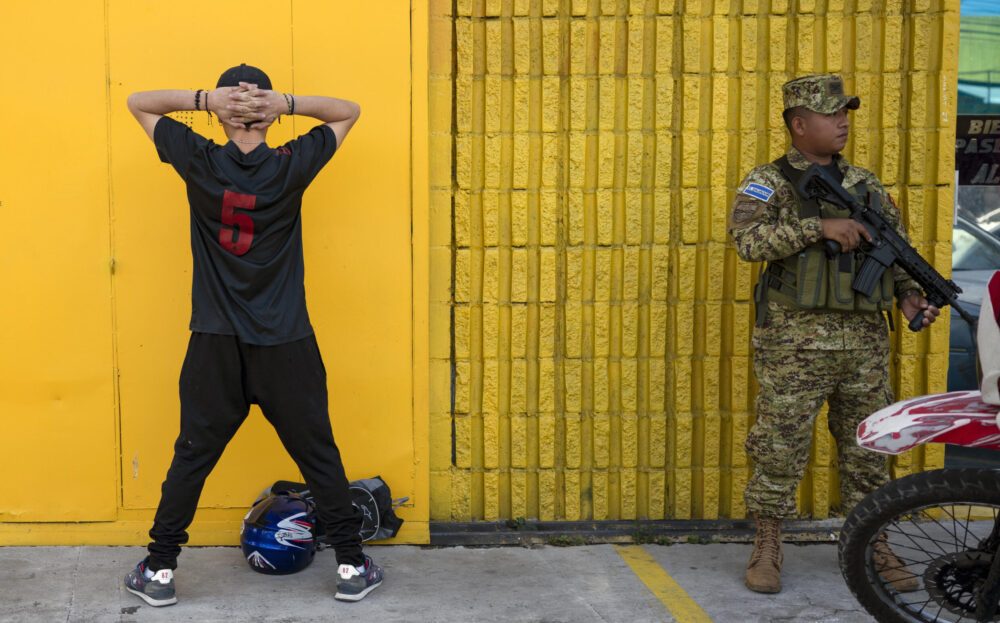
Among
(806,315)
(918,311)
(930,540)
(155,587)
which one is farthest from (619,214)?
(155,587)

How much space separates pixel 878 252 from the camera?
4066 mm

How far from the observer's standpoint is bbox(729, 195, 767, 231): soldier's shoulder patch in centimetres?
415

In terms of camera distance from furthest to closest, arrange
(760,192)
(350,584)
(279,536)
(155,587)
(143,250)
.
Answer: (143,250) → (279,536) → (760,192) → (350,584) → (155,587)

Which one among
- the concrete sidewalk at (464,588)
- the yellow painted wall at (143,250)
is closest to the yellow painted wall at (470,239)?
the yellow painted wall at (143,250)

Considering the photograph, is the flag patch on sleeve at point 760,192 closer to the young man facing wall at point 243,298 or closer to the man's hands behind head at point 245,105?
the young man facing wall at point 243,298

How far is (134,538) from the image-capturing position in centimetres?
463

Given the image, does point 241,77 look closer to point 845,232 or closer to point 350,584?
point 350,584

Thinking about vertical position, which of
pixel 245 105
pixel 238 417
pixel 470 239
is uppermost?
pixel 245 105

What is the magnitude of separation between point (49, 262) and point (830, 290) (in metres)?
3.24

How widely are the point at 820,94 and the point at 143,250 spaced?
2884 millimetres

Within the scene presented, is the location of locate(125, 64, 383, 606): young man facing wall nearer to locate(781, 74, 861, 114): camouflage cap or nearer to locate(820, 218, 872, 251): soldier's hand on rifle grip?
locate(781, 74, 861, 114): camouflage cap

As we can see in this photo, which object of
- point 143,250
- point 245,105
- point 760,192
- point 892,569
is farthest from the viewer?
point 143,250

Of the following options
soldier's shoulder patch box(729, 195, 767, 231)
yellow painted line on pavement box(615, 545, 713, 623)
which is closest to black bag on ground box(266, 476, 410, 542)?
yellow painted line on pavement box(615, 545, 713, 623)

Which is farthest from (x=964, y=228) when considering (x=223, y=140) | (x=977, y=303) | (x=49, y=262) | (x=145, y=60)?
(x=49, y=262)
